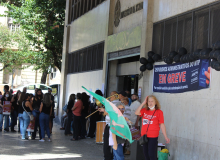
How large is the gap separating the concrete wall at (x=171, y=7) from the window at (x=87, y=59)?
17.9 feet

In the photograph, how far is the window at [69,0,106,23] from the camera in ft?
61.6

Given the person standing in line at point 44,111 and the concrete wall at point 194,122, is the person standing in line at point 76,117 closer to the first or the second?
the person standing in line at point 44,111

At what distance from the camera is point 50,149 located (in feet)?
35.8

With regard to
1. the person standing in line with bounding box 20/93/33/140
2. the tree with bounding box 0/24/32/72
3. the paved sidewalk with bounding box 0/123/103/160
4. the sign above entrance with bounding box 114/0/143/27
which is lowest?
the paved sidewalk with bounding box 0/123/103/160

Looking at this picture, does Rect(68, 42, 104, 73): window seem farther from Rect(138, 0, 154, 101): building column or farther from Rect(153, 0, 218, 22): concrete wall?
Rect(153, 0, 218, 22): concrete wall

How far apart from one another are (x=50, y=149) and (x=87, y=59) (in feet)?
29.3

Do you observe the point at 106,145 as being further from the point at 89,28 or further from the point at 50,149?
the point at 89,28

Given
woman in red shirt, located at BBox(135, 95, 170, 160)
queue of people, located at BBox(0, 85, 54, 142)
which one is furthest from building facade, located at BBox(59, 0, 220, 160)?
queue of people, located at BBox(0, 85, 54, 142)

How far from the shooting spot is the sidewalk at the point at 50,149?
31.3 feet

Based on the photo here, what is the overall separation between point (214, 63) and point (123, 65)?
7.79 m

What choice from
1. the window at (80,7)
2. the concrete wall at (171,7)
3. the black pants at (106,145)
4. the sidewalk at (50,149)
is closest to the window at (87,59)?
the window at (80,7)

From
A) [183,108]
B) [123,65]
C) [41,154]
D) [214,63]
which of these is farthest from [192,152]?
[123,65]

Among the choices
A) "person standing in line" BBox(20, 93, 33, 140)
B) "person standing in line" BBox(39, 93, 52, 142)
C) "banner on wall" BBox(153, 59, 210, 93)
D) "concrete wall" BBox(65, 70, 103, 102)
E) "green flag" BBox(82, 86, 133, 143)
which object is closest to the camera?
"green flag" BBox(82, 86, 133, 143)

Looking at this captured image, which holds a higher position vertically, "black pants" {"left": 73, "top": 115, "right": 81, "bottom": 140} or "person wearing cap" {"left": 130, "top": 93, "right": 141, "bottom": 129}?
"person wearing cap" {"left": 130, "top": 93, "right": 141, "bottom": 129}
